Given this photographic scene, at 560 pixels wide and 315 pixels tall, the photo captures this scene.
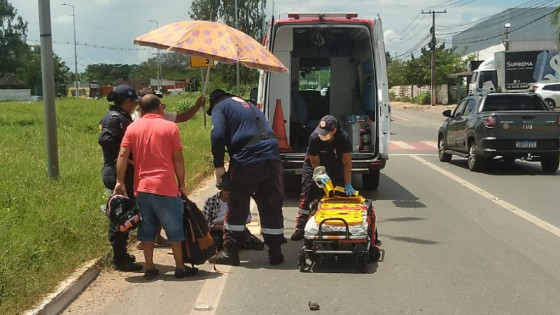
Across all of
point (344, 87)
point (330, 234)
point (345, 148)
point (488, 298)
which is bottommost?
point (488, 298)

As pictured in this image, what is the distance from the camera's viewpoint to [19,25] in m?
97.0

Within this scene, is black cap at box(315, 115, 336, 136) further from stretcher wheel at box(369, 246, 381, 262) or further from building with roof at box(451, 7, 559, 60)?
building with roof at box(451, 7, 559, 60)

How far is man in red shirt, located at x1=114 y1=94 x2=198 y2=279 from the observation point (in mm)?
5590

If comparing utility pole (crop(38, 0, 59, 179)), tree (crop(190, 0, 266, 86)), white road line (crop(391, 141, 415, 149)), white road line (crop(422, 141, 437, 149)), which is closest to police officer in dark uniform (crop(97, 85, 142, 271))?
utility pole (crop(38, 0, 59, 179))

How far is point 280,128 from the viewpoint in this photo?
405 inches

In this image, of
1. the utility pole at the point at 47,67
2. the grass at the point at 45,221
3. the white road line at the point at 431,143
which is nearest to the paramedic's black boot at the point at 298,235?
the grass at the point at 45,221

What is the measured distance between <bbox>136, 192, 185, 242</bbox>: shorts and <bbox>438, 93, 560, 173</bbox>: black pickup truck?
852cm

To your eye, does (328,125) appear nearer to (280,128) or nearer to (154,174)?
(154,174)

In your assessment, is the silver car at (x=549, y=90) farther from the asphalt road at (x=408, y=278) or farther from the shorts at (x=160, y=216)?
the shorts at (x=160, y=216)

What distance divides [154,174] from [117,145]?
66 cm

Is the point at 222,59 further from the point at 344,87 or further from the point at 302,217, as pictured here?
the point at 344,87

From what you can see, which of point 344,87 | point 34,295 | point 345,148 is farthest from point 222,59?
point 344,87

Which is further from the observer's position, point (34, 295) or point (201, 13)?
point (201, 13)

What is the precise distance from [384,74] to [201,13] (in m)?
51.9
